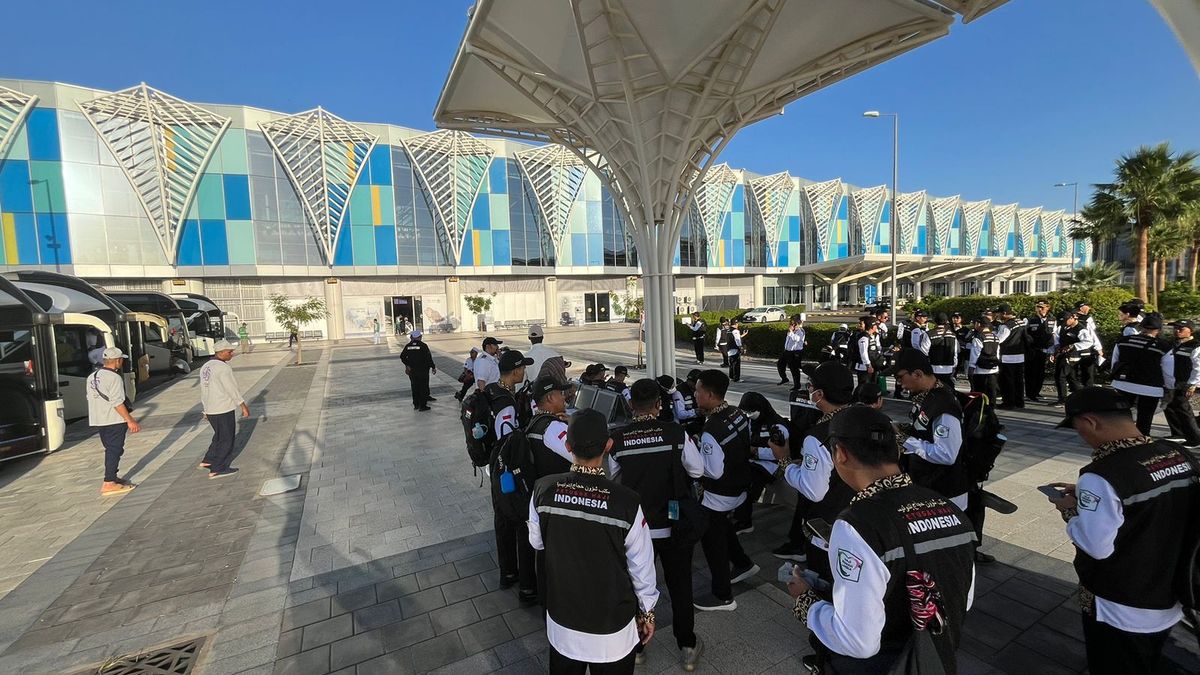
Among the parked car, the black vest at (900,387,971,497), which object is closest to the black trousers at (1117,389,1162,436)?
the black vest at (900,387,971,497)

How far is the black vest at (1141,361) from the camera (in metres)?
6.16

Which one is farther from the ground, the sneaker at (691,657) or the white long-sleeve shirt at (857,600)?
the white long-sleeve shirt at (857,600)

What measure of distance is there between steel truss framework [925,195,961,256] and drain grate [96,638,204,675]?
7559 centimetres

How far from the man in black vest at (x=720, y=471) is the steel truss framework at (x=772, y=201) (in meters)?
50.8

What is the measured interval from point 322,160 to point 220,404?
32.9 meters

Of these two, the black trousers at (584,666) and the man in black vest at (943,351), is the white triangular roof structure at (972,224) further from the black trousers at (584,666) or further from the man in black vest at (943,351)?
the black trousers at (584,666)

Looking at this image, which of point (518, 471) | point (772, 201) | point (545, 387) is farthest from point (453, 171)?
point (518, 471)

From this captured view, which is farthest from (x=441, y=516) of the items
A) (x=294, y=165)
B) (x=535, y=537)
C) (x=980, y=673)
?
(x=294, y=165)

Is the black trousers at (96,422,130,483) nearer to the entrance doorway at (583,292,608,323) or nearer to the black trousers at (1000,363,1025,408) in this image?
the black trousers at (1000,363,1025,408)

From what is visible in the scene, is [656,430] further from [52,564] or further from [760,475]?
[52,564]

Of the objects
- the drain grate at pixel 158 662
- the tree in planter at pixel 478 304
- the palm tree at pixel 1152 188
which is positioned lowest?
the drain grate at pixel 158 662

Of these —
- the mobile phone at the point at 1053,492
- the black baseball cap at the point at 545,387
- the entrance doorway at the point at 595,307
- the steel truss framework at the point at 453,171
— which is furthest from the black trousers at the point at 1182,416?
the entrance doorway at the point at 595,307

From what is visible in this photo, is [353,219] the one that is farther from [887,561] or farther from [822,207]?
[822,207]

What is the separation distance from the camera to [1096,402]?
232 cm
